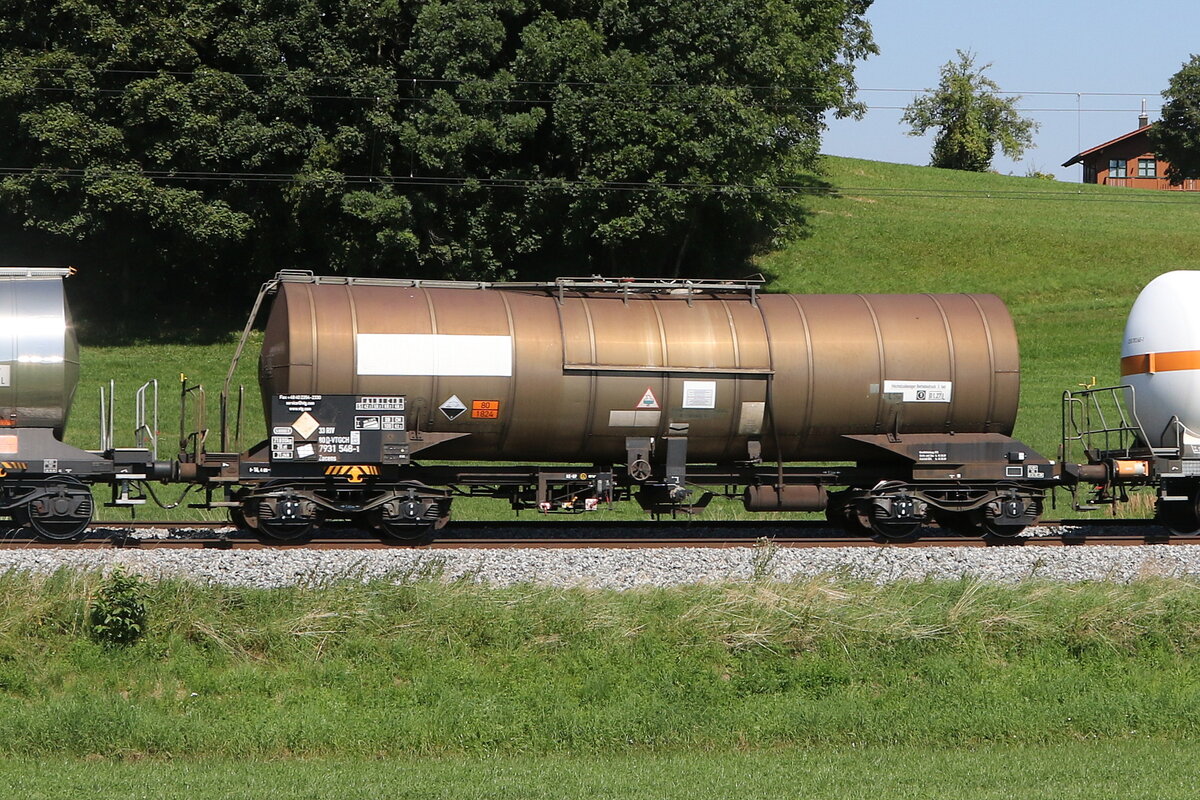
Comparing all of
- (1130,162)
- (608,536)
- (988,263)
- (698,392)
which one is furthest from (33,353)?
(1130,162)

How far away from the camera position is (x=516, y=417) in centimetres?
1817

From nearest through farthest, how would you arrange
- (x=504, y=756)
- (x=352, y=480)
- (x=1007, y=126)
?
(x=504, y=756)
(x=352, y=480)
(x=1007, y=126)

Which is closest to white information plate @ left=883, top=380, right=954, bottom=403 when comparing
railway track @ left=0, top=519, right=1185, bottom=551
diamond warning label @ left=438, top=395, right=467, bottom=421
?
railway track @ left=0, top=519, right=1185, bottom=551

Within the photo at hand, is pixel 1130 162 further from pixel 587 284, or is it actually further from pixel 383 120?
pixel 587 284

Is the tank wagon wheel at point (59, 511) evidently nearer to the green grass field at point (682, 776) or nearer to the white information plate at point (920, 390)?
the green grass field at point (682, 776)

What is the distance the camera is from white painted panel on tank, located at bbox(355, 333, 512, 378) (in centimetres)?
1780

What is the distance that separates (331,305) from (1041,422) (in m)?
22.2

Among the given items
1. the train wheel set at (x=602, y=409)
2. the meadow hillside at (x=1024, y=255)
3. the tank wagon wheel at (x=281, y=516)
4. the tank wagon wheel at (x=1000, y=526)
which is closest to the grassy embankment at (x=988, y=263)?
the meadow hillside at (x=1024, y=255)

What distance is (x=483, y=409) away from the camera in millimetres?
18062

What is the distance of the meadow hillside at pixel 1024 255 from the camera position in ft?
142

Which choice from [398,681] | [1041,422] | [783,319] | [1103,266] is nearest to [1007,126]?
[1103,266]

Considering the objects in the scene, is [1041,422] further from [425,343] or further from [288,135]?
[288,135]

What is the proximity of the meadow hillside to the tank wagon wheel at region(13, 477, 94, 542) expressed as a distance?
Result: 2517 centimetres

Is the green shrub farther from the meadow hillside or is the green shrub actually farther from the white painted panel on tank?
the meadow hillside
